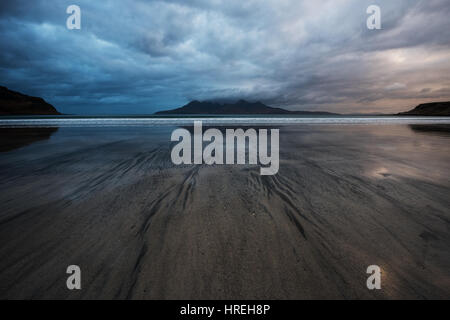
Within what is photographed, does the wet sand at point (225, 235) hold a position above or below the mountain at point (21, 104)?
below

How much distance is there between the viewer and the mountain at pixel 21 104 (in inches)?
3465

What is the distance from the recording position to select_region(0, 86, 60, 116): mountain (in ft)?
289

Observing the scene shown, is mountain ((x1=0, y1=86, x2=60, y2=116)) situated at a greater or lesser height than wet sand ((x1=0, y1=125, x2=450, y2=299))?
greater

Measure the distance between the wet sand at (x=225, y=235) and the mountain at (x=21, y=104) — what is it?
124 metres

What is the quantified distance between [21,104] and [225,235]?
143 metres

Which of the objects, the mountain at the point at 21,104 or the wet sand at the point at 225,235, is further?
the mountain at the point at 21,104

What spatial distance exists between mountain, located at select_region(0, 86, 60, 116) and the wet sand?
124 m

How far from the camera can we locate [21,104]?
94438mm

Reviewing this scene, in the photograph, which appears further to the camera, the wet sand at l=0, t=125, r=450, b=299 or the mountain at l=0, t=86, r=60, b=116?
the mountain at l=0, t=86, r=60, b=116

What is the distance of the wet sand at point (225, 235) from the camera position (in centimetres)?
173

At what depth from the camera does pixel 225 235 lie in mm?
2447

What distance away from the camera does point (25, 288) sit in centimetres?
171

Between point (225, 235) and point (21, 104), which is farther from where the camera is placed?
point (21, 104)

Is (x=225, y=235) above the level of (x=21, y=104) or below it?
below
